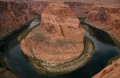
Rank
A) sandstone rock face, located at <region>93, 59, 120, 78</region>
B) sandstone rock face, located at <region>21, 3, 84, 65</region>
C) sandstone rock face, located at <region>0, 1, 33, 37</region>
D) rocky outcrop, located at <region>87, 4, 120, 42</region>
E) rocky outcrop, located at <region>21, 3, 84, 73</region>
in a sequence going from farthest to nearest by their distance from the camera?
rocky outcrop, located at <region>87, 4, 120, 42</region>
sandstone rock face, located at <region>0, 1, 33, 37</region>
sandstone rock face, located at <region>21, 3, 84, 65</region>
rocky outcrop, located at <region>21, 3, 84, 73</region>
sandstone rock face, located at <region>93, 59, 120, 78</region>

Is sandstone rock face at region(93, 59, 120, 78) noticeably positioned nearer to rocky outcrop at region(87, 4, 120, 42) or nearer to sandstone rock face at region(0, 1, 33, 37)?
rocky outcrop at region(87, 4, 120, 42)

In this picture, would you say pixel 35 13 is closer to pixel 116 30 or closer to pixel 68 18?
pixel 116 30

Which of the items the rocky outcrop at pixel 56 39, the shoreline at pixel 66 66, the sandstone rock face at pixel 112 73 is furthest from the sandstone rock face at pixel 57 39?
the sandstone rock face at pixel 112 73

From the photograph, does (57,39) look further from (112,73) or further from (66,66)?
(112,73)

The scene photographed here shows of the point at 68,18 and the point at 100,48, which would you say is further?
the point at 100,48

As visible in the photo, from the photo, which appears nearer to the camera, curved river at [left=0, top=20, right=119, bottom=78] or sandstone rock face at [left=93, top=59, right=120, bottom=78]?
sandstone rock face at [left=93, top=59, right=120, bottom=78]

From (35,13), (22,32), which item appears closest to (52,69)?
(22,32)

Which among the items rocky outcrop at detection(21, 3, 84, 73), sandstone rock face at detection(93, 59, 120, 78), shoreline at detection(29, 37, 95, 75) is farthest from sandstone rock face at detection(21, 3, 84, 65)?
sandstone rock face at detection(93, 59, 120, 78)
